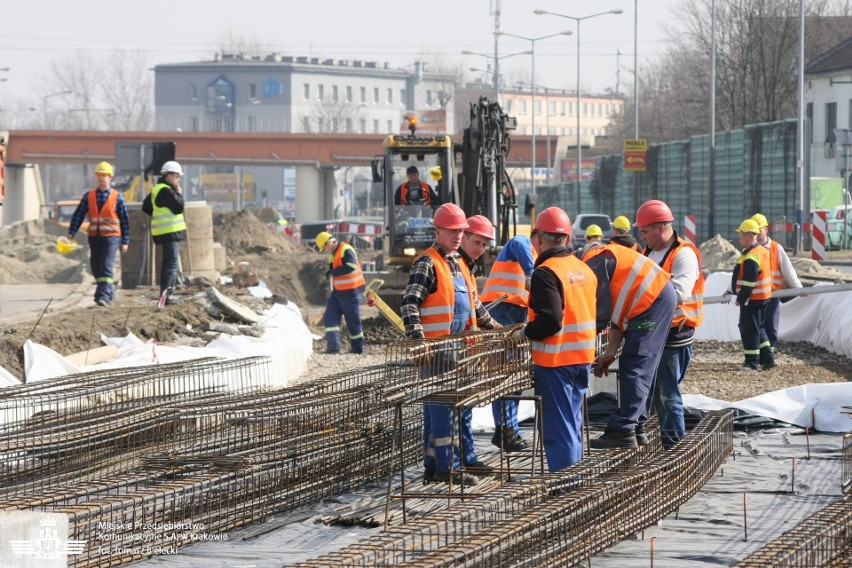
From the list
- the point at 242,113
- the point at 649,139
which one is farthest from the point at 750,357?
the point at 242,113

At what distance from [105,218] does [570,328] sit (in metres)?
10.3

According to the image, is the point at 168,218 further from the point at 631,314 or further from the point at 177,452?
the point at 631,314

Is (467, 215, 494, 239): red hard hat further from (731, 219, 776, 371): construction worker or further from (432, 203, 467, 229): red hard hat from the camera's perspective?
(731, 219, 776, 371): construction worker

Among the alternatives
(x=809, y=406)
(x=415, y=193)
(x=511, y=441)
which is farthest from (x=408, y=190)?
A: (x=511, y=441)

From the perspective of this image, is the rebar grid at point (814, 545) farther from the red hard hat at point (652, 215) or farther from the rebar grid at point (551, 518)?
the red hard hat at point (652, 215)

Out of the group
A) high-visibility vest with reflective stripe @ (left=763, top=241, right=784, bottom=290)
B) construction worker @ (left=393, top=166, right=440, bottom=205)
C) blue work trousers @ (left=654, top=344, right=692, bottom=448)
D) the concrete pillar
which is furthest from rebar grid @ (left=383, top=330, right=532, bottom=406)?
Result: the concrete pillar

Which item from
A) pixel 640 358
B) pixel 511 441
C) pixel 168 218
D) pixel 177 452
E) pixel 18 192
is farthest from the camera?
pixel 18 192

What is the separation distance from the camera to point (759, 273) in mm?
15320

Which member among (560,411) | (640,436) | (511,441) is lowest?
(511,441)

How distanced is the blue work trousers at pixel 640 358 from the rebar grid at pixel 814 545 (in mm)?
1877

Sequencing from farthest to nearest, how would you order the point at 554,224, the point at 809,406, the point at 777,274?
the point at 777,274 → the point at 809,406 → the point at 554,224

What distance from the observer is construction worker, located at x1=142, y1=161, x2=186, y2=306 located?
17.7 meters

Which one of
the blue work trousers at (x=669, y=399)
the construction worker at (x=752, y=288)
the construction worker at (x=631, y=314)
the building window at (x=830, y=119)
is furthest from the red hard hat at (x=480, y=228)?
the building window at (x=830, y=119)

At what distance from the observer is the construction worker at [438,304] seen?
29.0ft
